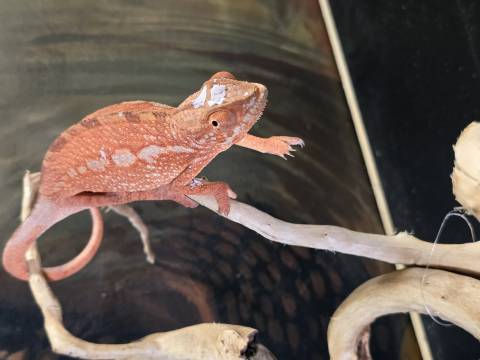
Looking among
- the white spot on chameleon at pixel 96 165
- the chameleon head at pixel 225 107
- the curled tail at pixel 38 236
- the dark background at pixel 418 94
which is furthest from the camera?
the dark background at pixel 418 94

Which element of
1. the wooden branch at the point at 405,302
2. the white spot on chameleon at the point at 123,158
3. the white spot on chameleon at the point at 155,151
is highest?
the white spot on chameleon at the point at 155,151

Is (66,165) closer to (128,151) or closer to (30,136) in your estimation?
(128,151)

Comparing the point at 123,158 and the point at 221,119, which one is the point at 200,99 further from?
the point at 123,158

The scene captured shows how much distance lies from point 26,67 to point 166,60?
1.28 feet

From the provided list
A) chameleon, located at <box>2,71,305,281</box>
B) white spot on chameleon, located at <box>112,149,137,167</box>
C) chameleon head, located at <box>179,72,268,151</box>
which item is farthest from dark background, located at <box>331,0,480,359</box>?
white spot on chameleon, located at <box>112,149,137,167</box>

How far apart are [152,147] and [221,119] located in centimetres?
14

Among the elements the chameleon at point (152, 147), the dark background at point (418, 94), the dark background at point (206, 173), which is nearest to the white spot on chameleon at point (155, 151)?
the chameleon at point (152, 147)

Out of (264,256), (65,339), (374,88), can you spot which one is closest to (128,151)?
(65,339)

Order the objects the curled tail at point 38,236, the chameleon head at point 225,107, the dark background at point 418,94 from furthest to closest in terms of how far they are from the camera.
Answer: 1. the dark background at point 418,94
2. the curled tail at point 38,236
3. the chameleon head at point 225,107

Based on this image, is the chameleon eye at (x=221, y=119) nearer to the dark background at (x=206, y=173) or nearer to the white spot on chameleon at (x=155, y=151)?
the white spot on chameleon at (x=155, y=151)

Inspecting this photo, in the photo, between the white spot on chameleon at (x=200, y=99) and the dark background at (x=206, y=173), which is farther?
the dark background at (x=206, y=173)

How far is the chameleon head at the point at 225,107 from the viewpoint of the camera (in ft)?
2.45

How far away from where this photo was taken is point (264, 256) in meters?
1.45

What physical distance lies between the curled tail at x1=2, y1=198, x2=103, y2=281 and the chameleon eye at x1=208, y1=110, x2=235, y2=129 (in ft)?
1.26
